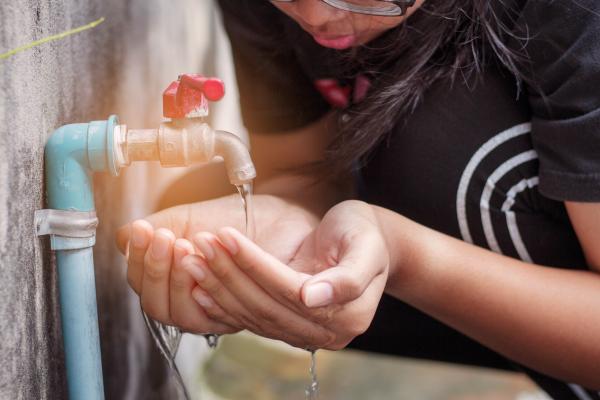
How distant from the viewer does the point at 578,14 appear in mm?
882

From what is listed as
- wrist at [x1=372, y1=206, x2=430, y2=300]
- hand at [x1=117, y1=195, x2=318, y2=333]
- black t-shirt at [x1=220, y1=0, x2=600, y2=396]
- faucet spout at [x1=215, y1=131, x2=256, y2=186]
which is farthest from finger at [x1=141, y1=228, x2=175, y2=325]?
black t-shirt at [x1=220, y1=0, x2=600, y2=396]

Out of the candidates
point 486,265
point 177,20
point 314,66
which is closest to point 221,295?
point 486,265

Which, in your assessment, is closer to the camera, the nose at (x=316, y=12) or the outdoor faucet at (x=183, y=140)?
the outdoor faucet at (x=183, y=140)

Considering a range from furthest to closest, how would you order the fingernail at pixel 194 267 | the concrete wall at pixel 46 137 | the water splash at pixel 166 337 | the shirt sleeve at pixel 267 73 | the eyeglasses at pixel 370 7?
the shirt sleeve at pixel 267 73 → the water splash at pixel 166 337 → the eyeglasses at pixel 370 7 → the fingernail at pixel 194 267 → the concrete wall at pixel 46 137

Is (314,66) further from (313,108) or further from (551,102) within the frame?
(551,102)

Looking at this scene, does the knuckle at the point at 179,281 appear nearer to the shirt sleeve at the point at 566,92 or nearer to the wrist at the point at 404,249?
→ the wrist at the point at 404,249

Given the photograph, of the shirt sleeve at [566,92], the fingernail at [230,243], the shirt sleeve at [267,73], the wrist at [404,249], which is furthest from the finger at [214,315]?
the shirt sleeve at [267,73]

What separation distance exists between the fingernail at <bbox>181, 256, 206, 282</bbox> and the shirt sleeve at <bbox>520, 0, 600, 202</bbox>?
0.50 meters

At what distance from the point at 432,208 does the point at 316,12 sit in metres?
0.42

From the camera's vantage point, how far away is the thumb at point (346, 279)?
2.26ft

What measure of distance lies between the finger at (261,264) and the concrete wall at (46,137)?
0.69ft

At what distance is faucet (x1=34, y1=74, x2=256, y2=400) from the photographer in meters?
0.75

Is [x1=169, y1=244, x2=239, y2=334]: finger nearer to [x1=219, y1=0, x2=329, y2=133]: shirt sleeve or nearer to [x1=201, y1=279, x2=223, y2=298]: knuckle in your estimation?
[x1=201, y1=279, x2=223, y2=298]: knuckle

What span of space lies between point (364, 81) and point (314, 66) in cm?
15
